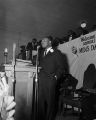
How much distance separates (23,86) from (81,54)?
6.57ft

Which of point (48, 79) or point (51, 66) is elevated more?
point (51, 66)

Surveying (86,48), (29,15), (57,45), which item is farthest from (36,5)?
(86,48)

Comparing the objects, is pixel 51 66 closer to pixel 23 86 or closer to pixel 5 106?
pixel 23 86

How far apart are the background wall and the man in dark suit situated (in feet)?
12.5

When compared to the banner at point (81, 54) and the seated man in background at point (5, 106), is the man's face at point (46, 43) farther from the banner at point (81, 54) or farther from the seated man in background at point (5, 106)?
the seated man in background at point (5, 106)

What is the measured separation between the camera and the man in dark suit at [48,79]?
3.60 m

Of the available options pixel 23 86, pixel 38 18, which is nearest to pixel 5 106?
pixel 23 86

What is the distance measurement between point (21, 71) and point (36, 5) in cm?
504

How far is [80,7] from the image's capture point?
309 inches

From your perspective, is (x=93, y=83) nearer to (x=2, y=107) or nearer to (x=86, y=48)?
(x=86, y=48)

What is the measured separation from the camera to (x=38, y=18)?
7715 mm

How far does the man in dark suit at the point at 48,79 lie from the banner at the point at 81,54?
617 mm

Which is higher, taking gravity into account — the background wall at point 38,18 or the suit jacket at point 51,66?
the background wall at point 38,18

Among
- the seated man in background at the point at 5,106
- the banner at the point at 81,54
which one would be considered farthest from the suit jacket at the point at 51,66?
the seated man in background at the point at 5,106
